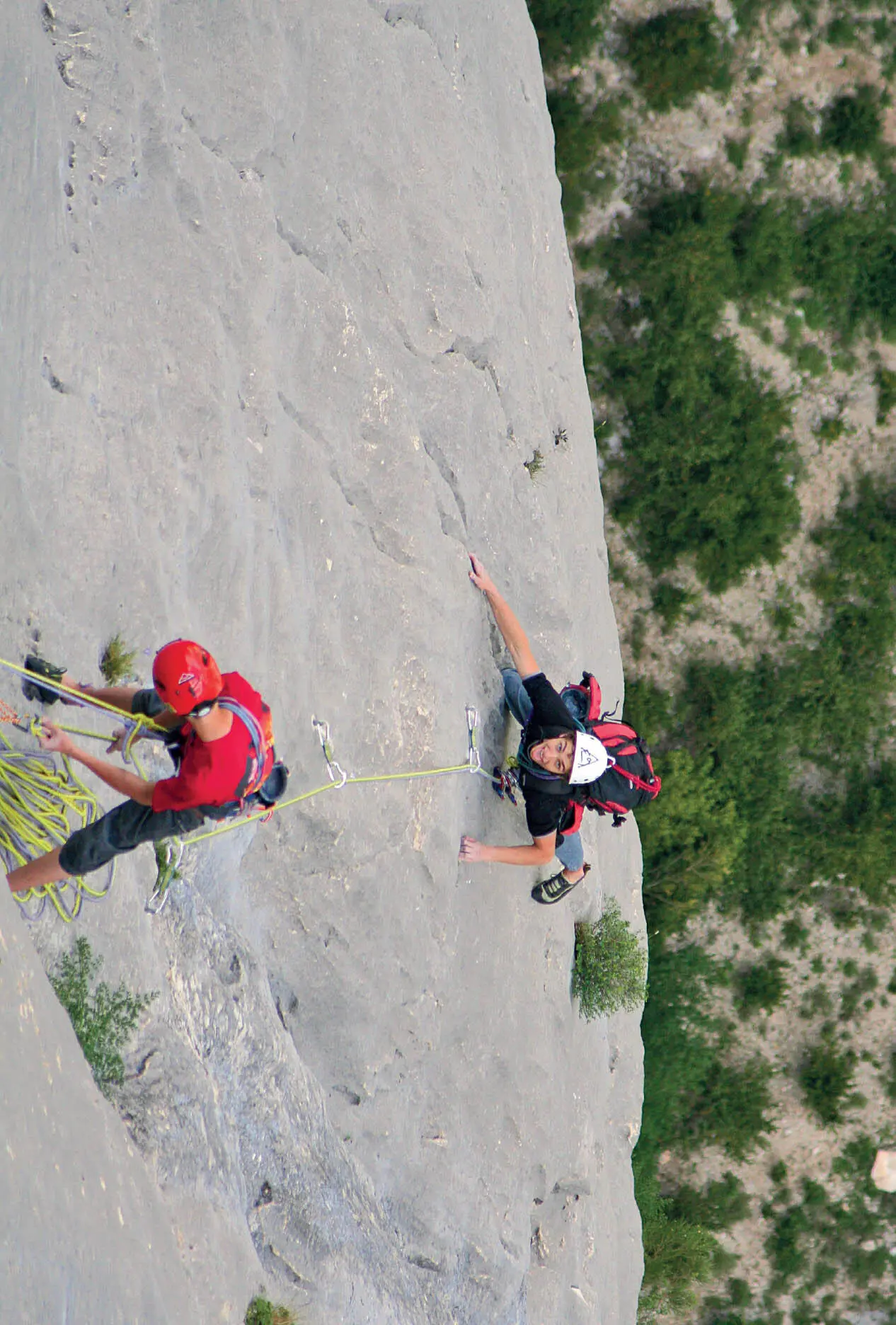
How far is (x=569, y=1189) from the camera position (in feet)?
30.6

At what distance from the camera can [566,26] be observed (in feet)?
43.5

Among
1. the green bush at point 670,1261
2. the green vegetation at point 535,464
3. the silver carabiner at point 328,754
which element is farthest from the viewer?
the green bush at point 670,1261

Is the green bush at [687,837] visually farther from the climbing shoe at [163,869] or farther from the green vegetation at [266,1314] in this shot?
the climbing shoe at [163,869]

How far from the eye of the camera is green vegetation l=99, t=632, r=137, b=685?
5.55 metres

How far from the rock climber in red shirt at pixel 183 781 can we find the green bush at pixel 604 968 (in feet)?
17.4

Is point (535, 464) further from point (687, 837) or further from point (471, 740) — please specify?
point (687, 837)

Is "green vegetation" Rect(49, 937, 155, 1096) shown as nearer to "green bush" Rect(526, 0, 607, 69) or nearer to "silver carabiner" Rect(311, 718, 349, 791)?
"silver carabiner" Rect(311, 718, 349, 791)

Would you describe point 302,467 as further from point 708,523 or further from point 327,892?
point 708,523

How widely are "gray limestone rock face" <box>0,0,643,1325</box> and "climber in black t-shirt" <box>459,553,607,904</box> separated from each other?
0.18 metres

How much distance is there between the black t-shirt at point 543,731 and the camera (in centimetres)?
768

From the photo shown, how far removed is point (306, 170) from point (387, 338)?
1.13 m

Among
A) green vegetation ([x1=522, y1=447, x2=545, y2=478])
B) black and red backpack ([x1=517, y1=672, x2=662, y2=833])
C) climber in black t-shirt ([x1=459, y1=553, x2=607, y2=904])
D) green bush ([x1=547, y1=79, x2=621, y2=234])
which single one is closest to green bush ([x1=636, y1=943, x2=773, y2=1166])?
climber in black t-shirt ([x1=459, y1=553, x2=607, y2=904])

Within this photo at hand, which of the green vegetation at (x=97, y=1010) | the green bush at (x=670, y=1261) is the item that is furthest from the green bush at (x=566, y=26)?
the green bush at (x=670, y=1261)

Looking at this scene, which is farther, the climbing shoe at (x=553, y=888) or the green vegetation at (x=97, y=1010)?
the climbing shoe at (x=553, y=888)
